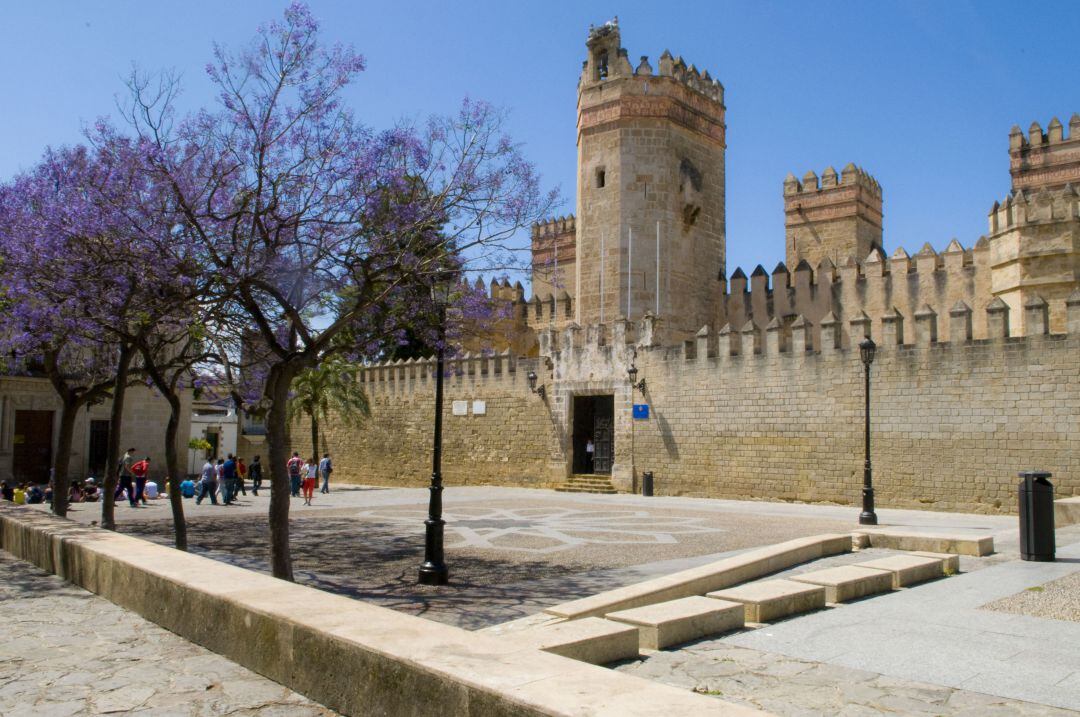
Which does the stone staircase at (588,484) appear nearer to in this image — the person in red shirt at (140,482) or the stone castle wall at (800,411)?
the stone castle wall at (800,411)

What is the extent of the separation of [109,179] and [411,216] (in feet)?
11.3

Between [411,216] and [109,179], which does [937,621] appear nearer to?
[411,216]

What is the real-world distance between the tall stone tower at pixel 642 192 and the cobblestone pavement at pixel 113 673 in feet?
70.3

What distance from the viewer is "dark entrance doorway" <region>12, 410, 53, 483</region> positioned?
82.4 feet

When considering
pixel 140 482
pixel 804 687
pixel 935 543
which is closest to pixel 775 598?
pixel 804 687

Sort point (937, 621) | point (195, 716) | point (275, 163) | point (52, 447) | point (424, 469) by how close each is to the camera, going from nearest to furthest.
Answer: point (195, 716)
point (937, 621)
point (275, 163)
point (52, 447)
point (424, 469)

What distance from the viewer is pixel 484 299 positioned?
400 inches

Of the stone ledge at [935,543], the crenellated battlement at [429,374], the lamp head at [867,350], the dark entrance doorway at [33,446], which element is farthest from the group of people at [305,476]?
the stone ledge at [935,543]

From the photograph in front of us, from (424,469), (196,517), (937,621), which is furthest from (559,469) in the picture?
(937,621)

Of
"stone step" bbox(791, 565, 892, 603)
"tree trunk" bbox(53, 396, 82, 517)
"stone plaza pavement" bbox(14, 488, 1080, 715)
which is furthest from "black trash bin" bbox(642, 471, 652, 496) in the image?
"stone step" bbox(791, 565, 892, 603)

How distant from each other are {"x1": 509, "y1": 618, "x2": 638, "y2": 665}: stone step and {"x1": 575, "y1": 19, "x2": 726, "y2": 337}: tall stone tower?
2073cm

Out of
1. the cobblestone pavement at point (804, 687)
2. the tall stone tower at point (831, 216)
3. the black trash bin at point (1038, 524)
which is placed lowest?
the cobblestone pavement at point (804, 687)

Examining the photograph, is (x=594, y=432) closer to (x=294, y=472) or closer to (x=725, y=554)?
(x=294, y=472)

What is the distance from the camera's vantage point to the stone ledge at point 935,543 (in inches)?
363
